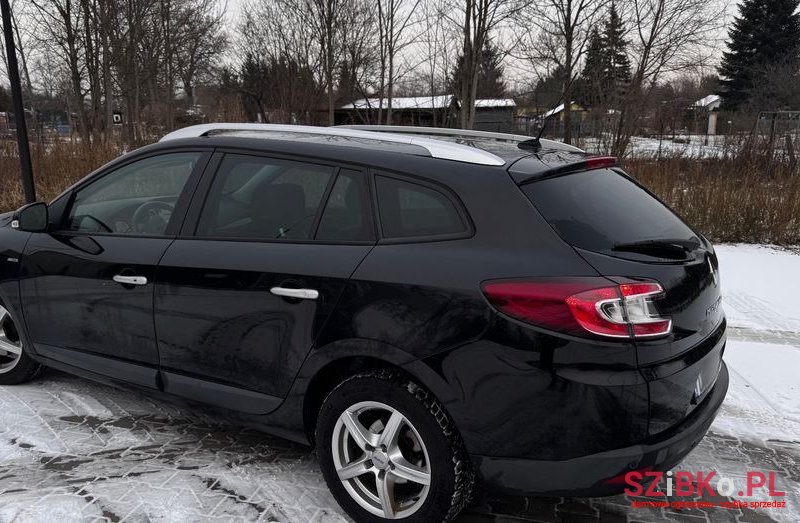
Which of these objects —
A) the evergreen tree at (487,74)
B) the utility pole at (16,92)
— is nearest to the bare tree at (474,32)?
the evergreen tree at (487,74)

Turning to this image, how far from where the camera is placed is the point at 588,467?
2068 millimetres

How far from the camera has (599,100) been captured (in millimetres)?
13805

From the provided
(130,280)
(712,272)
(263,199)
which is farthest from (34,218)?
(712,272)

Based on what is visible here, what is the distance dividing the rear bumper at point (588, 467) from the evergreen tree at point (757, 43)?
48.9m

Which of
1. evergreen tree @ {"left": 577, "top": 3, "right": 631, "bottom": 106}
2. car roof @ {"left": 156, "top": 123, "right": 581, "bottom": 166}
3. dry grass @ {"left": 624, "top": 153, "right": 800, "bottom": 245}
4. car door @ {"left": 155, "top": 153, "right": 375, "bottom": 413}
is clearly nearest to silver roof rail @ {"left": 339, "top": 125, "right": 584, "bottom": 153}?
car roof @ {"left": 156, "top": 123, "right": 581, "bottom": 166}

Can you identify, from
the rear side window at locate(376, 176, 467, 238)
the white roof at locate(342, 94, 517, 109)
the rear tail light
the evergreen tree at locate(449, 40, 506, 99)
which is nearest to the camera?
the rear tail light

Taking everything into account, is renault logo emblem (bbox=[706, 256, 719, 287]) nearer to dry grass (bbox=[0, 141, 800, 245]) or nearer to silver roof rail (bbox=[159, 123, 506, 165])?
silver roof rail (bbox=[159, 123, 506, 165])

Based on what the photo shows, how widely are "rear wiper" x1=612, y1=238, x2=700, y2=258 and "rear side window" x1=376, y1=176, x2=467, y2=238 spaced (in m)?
0.61

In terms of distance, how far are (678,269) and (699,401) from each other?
1.71 ft

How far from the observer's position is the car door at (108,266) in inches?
120

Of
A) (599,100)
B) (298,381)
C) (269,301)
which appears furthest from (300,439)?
(599,100)

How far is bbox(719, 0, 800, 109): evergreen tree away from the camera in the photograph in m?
44.5

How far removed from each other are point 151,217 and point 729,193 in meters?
8.16

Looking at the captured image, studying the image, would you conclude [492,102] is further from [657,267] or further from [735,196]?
[657,267]
